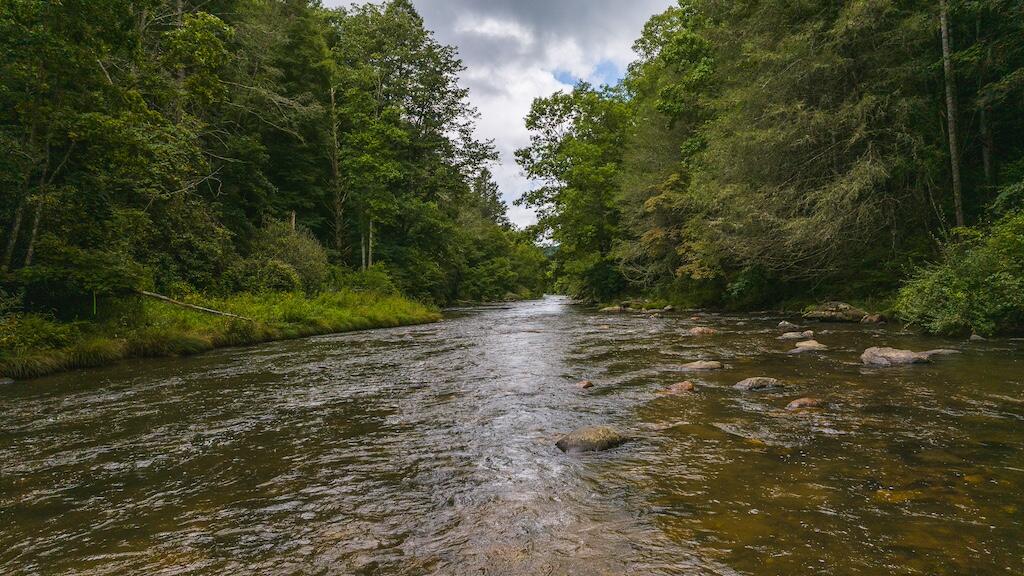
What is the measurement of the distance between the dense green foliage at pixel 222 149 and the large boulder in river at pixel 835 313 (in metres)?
17.7

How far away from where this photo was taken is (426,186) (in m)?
28.1

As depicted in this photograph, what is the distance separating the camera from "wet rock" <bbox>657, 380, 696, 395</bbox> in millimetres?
6320

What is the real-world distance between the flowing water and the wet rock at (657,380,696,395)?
7.1 inches

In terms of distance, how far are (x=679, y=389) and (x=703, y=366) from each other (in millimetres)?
1706

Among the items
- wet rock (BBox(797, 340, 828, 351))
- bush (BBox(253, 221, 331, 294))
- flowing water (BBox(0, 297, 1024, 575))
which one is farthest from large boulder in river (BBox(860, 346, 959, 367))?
bush (BBox(253, 221, 331, 294))

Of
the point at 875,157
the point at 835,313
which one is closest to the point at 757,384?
the point at 835,313

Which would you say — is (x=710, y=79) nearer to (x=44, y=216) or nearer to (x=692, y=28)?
(x=692, y=28)

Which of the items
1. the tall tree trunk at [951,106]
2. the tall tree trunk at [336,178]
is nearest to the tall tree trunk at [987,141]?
the tall tree trunk at [951,106]

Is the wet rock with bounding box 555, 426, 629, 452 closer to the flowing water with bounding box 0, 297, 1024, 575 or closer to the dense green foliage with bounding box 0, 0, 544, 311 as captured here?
the flowing water with bounding box 0, 297, 1024, 575

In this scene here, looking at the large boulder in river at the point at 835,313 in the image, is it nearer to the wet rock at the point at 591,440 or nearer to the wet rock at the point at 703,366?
the wet rock at the point at 703,366

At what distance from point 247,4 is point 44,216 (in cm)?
1663

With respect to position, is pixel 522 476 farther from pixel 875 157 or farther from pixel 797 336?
pixel 875 157

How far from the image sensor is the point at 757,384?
21.2 ft

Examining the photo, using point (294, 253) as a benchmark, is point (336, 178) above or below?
above
